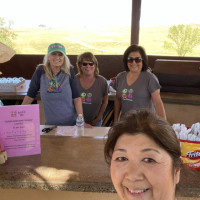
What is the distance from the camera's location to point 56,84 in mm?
2162

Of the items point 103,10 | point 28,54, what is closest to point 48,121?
point 28,54

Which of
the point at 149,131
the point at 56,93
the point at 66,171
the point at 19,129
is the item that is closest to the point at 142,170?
the point at 149,131

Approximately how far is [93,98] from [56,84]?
0.57 metres

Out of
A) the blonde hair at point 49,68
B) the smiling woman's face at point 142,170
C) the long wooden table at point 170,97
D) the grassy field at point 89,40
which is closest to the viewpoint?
the smiling woman's face at point 142,170

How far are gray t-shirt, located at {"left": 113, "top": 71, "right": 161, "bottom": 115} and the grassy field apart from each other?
3117 mm

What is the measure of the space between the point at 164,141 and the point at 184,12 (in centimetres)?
515

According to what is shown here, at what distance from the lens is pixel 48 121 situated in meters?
2.29

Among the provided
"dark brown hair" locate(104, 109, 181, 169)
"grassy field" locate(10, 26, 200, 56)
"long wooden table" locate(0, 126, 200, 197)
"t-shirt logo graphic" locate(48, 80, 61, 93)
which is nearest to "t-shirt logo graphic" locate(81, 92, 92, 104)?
"t-shirt logo graphic" locate(48, 80, 61, 93)

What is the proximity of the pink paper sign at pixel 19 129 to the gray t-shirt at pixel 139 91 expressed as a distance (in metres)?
1.21

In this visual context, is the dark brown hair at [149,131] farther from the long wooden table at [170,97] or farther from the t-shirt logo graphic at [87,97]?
the long wooden table at [170,97]

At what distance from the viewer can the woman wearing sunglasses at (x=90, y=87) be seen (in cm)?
260

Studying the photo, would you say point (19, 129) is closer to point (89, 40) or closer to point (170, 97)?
point (170, 97)

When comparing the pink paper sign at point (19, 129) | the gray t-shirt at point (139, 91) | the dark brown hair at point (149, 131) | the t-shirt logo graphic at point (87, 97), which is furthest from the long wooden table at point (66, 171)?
the t-shirt logo graphic at point (87, 97)

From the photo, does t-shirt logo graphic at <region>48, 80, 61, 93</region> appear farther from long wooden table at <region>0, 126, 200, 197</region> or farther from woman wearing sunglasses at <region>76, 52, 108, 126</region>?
long wooden table at <region>0, 126, 200, 197</region>
